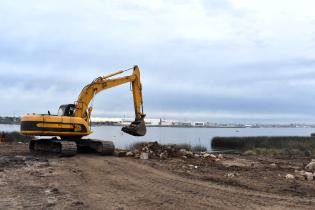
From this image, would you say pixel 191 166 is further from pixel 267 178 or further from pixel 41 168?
pixel 41 168

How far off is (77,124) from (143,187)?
9.52 meters

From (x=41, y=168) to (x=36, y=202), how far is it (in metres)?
6.06

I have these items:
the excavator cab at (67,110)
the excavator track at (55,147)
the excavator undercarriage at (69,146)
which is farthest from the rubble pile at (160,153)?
the excavator cab at (67,110)

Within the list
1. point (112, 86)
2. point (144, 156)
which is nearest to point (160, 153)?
point (144, 156)

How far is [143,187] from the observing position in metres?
11.4

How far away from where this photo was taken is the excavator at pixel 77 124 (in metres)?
19.3

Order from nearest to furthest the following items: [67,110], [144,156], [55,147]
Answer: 1. [144,156]
2. [55,147]
3. [67,110]

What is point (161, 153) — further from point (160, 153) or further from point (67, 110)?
point (67, 110)

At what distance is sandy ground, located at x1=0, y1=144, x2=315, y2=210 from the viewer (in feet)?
30.6

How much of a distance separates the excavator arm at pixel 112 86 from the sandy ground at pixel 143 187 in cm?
365

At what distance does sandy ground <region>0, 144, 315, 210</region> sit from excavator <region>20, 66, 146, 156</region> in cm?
245

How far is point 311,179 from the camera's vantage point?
1383 centimetres

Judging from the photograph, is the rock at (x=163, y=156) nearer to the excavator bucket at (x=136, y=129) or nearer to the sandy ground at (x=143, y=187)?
the excavator bucket at (x=136, y=129)

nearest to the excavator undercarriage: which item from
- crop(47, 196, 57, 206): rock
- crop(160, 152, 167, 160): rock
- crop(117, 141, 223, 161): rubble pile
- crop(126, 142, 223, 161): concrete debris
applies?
Result: crop(117, 141, 223, 161): rubble pile
